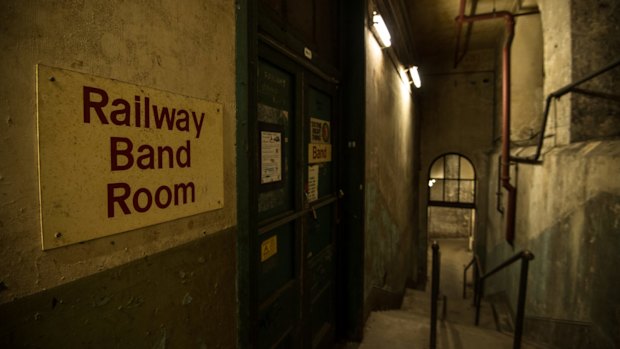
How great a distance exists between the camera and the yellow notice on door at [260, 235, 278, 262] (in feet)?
6.13

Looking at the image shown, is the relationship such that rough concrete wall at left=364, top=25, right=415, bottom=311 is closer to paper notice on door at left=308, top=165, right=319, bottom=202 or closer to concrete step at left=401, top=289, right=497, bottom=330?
paper notice on door at left=308, top=165, right=319, bottom=202

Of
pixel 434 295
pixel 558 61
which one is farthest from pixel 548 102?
pixel 434 295

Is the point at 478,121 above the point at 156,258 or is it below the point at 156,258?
above

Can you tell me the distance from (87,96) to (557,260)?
4.64 m

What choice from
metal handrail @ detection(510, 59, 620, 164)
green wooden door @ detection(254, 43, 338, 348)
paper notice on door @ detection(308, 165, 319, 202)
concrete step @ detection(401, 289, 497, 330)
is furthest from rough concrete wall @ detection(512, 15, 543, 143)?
paper notice on door @ detection(308, 165, 319, 202)

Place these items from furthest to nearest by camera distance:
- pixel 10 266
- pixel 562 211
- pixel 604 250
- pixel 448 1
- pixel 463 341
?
1. pixel 448 1
2. pixel 562 211
3. pixel 463 341
4. pixel 604 250
5. pixel 10 266

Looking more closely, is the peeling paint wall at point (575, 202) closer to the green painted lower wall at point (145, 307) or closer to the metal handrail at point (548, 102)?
the metal handrail at point (548, 102)

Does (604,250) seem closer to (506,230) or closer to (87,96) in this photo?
(506,230)

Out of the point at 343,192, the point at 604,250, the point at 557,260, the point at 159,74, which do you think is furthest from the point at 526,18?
the point at 159,74

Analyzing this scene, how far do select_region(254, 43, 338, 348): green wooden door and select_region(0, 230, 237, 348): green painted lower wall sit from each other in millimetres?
276

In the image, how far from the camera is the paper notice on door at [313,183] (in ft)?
8.11

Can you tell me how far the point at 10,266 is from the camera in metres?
0.68

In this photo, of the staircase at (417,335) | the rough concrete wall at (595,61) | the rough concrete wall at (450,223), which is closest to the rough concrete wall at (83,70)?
the staircase at (417,335)

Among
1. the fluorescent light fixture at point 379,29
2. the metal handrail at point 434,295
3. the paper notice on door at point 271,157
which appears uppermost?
the fluorescent light fixture at point 379,29
